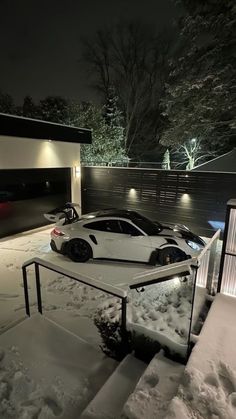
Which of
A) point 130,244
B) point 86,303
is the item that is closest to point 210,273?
point 86,303

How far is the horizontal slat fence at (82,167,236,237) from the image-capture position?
7.38 m

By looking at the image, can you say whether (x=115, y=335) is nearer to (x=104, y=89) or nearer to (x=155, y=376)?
(x=155, y=376)

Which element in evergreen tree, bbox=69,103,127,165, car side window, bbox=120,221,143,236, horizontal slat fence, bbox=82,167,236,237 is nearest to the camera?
car side window, bbox=120,221,143,236

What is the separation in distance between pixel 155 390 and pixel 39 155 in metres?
7.70

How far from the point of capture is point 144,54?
16.2 m

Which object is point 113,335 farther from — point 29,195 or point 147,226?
point 29,195

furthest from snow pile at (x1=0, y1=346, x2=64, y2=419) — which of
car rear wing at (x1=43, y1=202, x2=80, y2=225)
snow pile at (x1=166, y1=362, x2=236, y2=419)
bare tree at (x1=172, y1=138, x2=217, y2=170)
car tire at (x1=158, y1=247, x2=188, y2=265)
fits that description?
bare tree at (x1=172, y1=138, x2=217, y2=170)

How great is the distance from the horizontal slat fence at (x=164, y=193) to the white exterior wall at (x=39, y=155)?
1.96ft

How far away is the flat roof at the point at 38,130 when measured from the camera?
677 centimetres

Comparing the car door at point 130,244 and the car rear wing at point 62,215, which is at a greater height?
the car rear wing at point 62,215

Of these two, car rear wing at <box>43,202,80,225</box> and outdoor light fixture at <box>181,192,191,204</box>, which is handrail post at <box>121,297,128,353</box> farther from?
outdoor light fixture at <box>181,192,191,204</box>

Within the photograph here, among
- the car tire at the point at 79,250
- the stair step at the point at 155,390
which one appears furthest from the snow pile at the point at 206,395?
the car tire at the point at 79,250

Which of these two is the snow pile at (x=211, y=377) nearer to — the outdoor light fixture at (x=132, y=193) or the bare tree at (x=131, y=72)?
the outdoor light fixture at (x=132, y=193)

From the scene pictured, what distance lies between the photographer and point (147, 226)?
5.71m
